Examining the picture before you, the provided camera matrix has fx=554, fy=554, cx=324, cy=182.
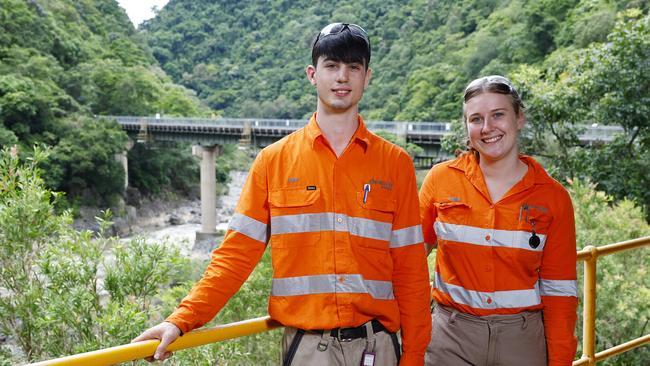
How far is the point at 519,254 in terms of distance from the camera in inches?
77.3

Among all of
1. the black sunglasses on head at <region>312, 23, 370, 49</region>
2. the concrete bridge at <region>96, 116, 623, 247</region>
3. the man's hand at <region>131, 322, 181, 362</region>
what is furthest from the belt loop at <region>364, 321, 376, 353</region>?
the concrete bridge at <region>96, 116, 623, 247</region>

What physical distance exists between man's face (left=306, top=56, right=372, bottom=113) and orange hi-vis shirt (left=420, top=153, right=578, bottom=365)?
582mm

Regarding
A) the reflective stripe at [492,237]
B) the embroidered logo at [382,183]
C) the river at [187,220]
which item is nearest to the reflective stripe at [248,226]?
the embroidered logo at [382,183]

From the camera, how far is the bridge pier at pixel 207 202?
1246 inches

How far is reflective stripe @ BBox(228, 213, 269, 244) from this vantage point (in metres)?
1.70

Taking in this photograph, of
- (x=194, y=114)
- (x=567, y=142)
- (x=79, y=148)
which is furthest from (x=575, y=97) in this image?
(x=194, y=114)

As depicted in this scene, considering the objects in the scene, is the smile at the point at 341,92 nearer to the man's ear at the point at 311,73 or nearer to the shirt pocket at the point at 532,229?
the man's ear at the point at 311,73

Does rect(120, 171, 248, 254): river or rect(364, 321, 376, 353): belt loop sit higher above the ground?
rect(364, 321, 376, 353): belt loop

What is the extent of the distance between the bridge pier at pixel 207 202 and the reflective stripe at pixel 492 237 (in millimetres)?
29009

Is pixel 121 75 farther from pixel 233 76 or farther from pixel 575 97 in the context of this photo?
pixel 233 76

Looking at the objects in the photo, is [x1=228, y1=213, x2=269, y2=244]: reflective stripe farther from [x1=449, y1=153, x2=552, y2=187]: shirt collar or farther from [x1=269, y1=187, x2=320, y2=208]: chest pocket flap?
[x1=449, y1=153, x2=552, y2=187]: shirt collar

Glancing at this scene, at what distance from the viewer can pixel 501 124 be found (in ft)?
6.61

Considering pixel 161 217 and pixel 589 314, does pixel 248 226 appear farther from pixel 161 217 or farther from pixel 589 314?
pixel 161 217

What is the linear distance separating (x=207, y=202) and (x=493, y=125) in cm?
3264
